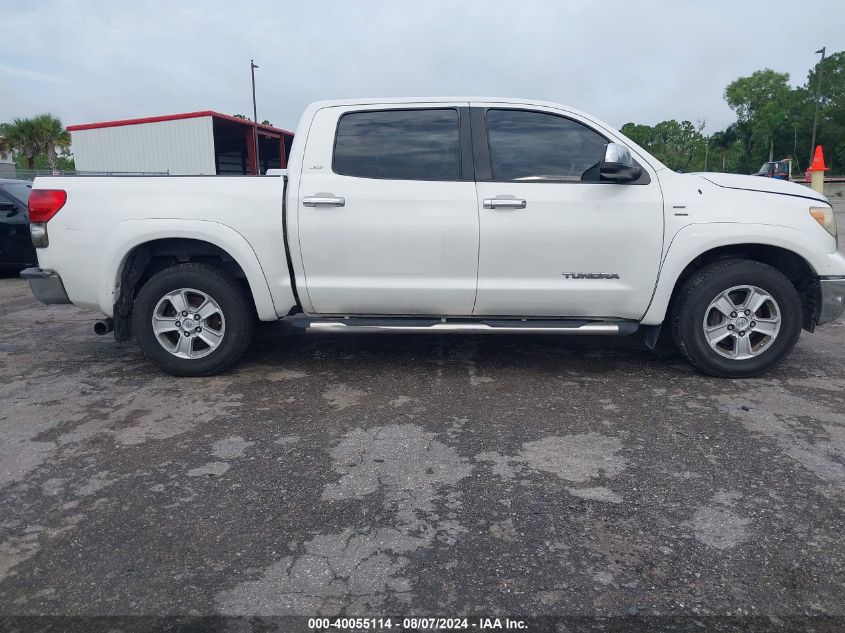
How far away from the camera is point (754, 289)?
462 centimetres

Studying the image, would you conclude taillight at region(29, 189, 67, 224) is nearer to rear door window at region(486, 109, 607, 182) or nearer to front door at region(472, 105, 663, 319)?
front door at region(472, 105, 663, 319)

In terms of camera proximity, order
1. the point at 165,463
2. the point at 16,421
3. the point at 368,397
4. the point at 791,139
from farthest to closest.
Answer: the point at 791,139, the point at 368,397, the point at 16,421, the point at 165,463

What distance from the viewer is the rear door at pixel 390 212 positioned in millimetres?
4566

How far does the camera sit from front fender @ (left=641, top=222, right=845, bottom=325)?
178 inches

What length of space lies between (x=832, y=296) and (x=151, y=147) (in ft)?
79.1

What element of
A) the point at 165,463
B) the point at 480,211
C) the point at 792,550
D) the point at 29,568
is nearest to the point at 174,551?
the point at 29,568

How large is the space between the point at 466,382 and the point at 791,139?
269ft

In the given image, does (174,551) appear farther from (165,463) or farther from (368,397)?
(368,397)

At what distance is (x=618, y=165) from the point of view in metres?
4.35

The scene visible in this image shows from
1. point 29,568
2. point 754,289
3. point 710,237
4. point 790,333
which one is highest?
point 710,237

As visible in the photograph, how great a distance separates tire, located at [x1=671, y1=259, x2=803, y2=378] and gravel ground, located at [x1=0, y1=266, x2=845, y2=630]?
18cm

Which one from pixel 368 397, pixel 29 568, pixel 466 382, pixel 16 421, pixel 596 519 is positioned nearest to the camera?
pixel 29 568

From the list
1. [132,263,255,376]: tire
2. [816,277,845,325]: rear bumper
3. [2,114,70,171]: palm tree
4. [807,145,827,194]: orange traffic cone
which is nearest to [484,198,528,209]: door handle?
[132,263,255,376]: tire

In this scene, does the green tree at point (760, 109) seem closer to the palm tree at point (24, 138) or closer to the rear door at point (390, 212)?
the palm tree at point (24, 138)
